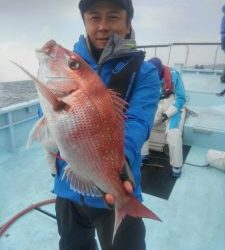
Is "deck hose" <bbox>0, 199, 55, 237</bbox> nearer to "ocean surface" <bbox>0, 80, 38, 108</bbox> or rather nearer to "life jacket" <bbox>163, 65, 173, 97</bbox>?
"ocean surface" <bbox>0, 80, 38, 108</bbox>

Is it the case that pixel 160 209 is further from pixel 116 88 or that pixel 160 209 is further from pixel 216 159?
pixel 116 88

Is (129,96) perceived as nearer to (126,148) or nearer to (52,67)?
(126,148)

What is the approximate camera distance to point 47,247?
98.7 inches

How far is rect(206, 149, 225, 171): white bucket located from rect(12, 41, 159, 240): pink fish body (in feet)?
10.4

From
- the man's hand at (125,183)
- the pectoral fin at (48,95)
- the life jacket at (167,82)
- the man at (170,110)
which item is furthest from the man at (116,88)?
the life jacket at (167,82)

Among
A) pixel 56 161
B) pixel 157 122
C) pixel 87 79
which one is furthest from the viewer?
pixel 157 122

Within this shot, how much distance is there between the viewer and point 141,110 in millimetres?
1461

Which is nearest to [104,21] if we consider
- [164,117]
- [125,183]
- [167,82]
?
[125,183]

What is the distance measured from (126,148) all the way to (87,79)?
0.42m

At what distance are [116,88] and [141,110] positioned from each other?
192 mm

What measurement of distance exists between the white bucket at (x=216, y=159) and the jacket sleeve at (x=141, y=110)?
2697 mm

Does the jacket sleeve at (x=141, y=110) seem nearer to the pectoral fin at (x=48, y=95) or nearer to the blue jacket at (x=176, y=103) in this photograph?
the pectoral fin at (x=48, y=95)

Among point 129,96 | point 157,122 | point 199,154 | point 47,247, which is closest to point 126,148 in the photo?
point 129,96

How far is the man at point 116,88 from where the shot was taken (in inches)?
57.7
